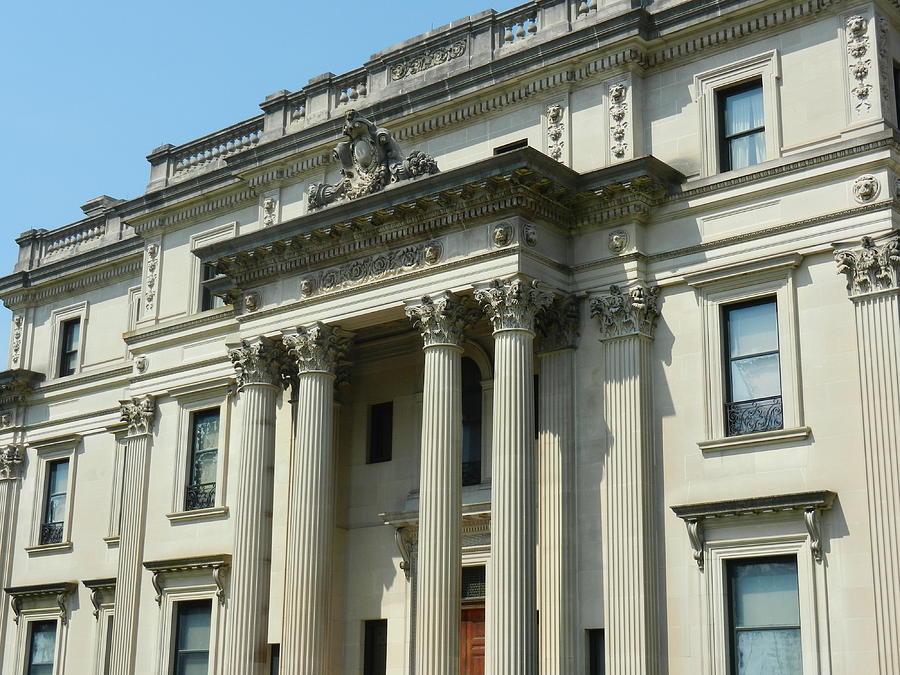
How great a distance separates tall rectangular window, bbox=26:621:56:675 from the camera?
113 ft

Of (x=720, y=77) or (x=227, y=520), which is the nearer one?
(x=720, y=77)

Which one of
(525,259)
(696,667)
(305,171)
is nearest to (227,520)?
(305,171)

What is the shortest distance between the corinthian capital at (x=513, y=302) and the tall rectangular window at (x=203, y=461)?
9986 millimetres

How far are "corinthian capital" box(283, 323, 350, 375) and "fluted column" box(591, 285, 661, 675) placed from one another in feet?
19.0

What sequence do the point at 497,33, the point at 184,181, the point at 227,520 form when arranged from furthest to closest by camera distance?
the point at 184,181
the point at 227,520
the point at 497,33

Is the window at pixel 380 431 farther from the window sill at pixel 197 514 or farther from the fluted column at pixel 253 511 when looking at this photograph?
the window sill at pixel 197 514

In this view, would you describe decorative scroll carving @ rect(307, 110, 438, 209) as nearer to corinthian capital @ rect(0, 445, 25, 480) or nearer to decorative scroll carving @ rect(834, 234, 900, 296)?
decorative scroll carving @ rect(834, 234, 900, 296)

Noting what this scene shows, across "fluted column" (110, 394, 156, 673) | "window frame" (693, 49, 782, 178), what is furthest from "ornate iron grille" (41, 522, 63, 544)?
"window frame" (693, 49, 782, 178)

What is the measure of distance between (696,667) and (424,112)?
1331cm

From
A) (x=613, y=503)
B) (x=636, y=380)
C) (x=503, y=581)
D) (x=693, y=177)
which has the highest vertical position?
(x=693, y=177)

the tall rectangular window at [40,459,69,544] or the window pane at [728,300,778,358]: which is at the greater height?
the window pane at [728,300,778,358]

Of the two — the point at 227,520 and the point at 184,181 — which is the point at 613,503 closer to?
the point at 227,520

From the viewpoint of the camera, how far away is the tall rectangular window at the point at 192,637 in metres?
29.1

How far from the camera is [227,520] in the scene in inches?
1158
